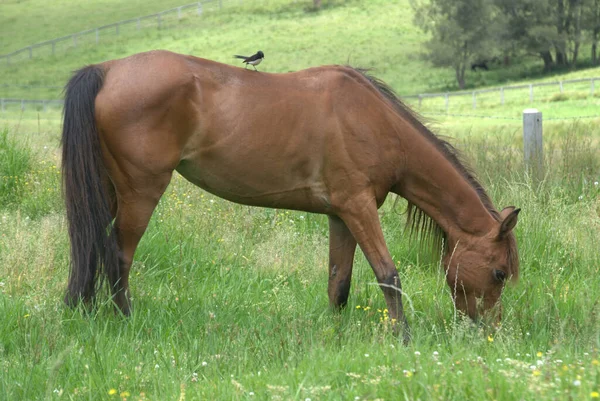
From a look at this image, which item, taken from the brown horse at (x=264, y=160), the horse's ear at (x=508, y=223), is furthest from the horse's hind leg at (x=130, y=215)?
the horse's ear at (x=508, y=223)

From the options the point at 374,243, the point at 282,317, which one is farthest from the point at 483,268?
the point at 282,317

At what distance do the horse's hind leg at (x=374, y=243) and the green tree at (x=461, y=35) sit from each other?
39.2m

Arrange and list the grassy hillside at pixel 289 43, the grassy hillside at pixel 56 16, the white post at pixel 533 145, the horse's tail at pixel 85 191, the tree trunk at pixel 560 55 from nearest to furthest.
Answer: the horse's tail at pixel 85 191
the white post at pixel 533 145
the grassy hillside at pixel 289 43
the tree trunk at pixel 560 55
the grassy hillside at pixel 56 16

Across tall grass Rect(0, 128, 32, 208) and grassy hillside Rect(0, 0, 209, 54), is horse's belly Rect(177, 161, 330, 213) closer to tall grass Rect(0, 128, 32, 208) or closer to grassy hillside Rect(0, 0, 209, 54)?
tall grass Rect(0, 128, 32, 208)

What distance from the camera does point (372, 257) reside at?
17.1 ft

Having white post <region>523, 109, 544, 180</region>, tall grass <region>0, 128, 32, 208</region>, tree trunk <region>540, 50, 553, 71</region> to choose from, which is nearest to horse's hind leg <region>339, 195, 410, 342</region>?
white post <region>523, 109, 544, 180</region>

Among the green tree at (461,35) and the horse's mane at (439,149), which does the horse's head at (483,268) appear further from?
the green tree at (461,35)

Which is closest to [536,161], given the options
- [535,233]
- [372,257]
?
[535,233]

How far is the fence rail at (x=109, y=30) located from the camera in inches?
1887

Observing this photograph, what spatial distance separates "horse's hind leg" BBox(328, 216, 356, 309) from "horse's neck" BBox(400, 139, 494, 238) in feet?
2.07

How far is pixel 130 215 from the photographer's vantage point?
16.9ft

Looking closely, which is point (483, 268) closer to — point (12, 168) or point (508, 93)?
point (12, 168)

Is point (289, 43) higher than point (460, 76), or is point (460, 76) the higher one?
point (289, 43)

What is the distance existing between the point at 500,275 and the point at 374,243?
94 cm
